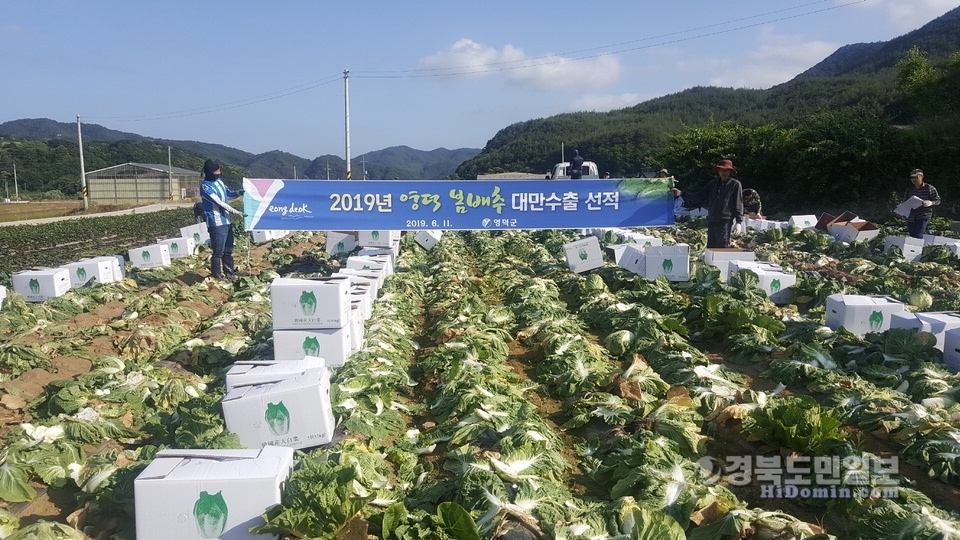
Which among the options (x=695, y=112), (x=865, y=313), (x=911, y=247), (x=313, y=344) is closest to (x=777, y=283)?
(x=865, y=313)

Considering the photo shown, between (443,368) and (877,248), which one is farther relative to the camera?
(877,248)

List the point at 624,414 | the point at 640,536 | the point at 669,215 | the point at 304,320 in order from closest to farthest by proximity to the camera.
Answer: the point at 640,536 < the point at 624,414 < the point at 304,320 < the point at 669,215

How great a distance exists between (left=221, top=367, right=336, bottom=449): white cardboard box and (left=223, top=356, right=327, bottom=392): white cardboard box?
255mm

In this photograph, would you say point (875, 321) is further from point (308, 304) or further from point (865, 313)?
point (308, 304)

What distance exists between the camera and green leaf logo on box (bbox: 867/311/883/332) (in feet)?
21.0

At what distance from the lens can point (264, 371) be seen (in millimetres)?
4547

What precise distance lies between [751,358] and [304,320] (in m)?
4.38

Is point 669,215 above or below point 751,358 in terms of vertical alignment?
above

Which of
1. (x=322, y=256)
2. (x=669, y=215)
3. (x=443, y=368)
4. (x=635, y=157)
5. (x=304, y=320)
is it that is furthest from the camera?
(x=635, y=157)

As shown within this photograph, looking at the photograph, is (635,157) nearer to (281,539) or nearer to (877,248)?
(877,248)

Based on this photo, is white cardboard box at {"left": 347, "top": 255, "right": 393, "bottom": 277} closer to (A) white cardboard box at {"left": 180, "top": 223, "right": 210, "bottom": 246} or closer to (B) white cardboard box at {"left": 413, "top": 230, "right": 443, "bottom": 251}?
(B) white cardboard box at {"left": 413, "top": 230, "right": 443, "bottom": 251}

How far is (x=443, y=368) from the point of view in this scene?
19.6 ft

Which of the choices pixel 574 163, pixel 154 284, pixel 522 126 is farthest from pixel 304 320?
pixel 522 126

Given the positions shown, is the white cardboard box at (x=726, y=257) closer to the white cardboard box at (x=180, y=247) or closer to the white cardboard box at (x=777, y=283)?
→ the white cardboard box at (x=777, y=283)
